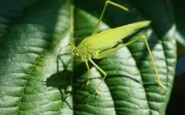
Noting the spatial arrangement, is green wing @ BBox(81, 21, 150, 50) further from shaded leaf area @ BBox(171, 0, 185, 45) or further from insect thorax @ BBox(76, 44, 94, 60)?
shaded leaf area @ BBox(171, 0, 185, 45)

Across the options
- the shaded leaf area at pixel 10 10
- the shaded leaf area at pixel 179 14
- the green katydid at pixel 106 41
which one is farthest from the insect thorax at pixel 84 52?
the shaded leaf area at pixel 179 14

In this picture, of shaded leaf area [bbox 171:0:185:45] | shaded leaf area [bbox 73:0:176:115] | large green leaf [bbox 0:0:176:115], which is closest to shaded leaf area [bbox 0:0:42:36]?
large green leaf [bbox 0:0:176:115]

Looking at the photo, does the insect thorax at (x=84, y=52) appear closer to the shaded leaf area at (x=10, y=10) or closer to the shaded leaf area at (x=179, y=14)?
the shaded leaf area at (x=10, y=10)

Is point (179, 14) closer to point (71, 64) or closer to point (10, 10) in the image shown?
point (71, 64)

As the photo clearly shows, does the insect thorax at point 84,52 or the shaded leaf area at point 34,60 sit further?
the insect thorax at point 84,52

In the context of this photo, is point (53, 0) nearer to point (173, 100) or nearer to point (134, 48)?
point (134, 48)

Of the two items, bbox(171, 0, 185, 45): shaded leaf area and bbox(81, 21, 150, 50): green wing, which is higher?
bbox(171, 0, 185, 45): shaded leaf area

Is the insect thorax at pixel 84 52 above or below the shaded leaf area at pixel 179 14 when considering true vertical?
below

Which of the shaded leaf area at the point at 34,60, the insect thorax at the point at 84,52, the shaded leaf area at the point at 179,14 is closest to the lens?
the shaded leaf area at the point at 34,60
